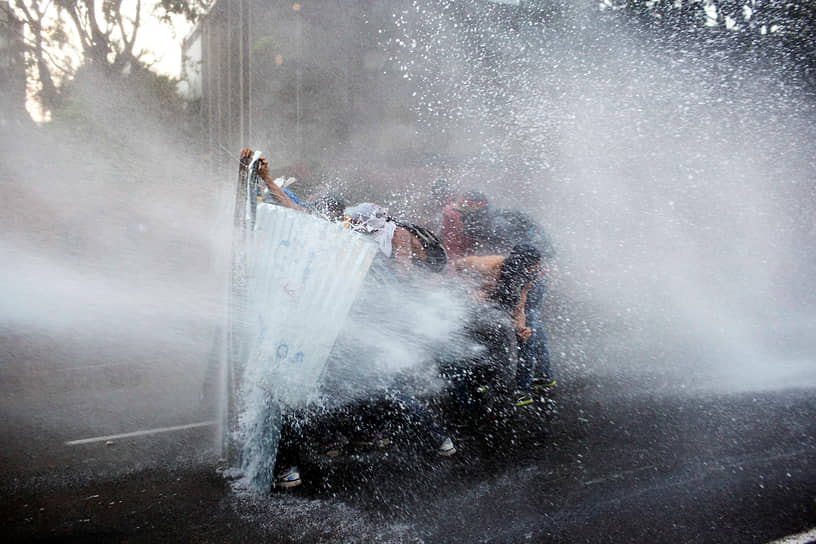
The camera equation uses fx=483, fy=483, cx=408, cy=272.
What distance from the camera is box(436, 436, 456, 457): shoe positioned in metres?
2.90

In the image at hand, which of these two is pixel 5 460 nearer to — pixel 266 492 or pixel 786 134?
pixel 266 492

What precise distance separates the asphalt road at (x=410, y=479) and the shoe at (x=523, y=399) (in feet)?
0.28

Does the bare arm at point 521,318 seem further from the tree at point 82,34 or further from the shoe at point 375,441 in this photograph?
the tree at point 82,34

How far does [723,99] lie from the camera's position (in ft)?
21.5

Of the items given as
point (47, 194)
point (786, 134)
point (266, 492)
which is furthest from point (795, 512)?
point (47, 194)

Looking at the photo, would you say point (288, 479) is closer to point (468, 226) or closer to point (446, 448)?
point (446, 448)

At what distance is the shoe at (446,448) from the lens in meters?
2.90

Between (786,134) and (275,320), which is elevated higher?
(786,134)

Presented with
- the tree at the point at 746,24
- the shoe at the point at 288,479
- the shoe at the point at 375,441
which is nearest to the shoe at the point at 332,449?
the shoe at the point at 375,441

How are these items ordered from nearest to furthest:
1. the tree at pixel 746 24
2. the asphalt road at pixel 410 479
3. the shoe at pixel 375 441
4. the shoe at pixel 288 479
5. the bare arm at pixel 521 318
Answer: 1. the asphalt road at pixel 410 479
2. the shoe at pixel 288 479
3. the shoe at pixel 375 441
4. the bare arm at pixel 521 318
5. the tree at pixel 746 24

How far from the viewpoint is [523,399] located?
3637 mm

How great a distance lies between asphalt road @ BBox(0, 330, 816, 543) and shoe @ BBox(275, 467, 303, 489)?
6 centimetres

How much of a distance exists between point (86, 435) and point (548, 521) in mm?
2687

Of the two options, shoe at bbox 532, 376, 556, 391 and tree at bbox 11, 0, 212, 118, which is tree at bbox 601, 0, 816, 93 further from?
tree at bbox 11, 0, 212, 118
